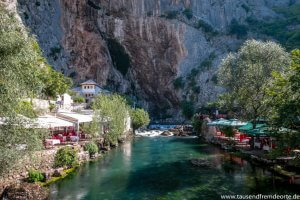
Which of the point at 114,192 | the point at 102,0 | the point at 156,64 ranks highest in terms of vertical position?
the point at 102,0

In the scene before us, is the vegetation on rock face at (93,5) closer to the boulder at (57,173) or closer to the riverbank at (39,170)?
the riverbank at (39,170)

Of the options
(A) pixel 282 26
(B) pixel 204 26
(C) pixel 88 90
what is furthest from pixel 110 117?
(A) pixel 282 26

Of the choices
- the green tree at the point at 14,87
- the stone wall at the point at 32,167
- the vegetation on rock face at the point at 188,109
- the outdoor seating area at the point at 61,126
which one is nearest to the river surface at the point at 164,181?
the stone wall at the point at 32,167

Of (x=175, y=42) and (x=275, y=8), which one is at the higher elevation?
(x=275, y=8)

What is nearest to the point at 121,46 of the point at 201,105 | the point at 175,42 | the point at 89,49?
the point at 89,49

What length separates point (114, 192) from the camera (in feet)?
74.6

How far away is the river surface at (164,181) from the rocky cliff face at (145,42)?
5500 cm

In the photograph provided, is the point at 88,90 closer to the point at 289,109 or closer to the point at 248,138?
the point at 248,138

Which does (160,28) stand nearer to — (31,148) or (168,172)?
(168,172)

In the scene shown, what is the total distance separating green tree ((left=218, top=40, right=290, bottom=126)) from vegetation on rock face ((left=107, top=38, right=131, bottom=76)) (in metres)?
54.3

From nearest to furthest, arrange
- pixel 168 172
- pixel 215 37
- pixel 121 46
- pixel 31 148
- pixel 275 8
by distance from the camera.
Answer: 1. pixel 31 148
2. pixel 168 172
3. pixel 121 46
4. pixel 215 37
5. pixel 275 8

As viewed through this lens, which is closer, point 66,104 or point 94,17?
point 66,104

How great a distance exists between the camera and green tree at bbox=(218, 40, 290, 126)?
39.4m

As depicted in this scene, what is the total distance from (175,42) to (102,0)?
24.8m
